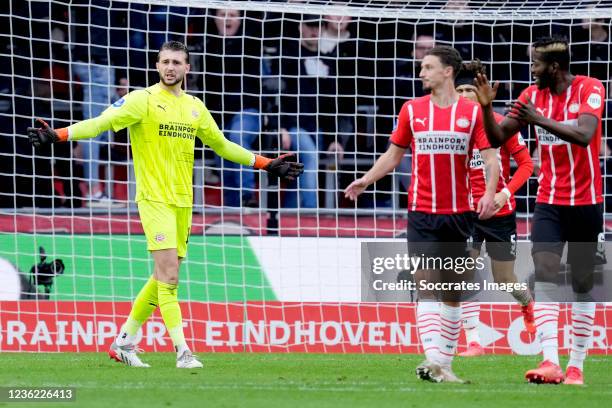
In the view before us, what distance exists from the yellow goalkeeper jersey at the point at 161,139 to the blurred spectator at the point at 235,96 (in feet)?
12.5

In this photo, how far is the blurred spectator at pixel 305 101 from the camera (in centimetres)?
1359

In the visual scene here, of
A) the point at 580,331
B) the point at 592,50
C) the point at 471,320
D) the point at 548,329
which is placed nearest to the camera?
the point at 548,329

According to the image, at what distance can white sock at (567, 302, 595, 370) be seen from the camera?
799cm

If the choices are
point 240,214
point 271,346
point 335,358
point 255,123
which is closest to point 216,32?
point 255,123

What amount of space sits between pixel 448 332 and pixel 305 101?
21.1ft

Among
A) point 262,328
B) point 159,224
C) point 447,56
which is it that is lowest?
point 262,328

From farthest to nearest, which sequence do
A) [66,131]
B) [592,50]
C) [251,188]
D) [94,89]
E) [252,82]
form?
1. [592,50]
2. [252,82]
3. [94,89]
4. [251,188]
5. [66,131]

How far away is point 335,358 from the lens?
10.6m

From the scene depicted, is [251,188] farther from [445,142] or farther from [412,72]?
[445,142]

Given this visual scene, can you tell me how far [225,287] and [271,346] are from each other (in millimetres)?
772

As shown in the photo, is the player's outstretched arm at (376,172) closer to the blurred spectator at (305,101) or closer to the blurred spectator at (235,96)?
the blurred spectator at (305,101)

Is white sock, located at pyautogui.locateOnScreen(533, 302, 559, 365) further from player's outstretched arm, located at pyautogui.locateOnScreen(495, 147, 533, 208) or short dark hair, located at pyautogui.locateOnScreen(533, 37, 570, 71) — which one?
player's outstretched arm, located at pyautogui.locateOnScreen(495, 147, 533, 208)

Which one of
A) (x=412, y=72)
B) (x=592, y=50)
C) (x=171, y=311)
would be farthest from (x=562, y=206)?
(x=592, y=50)

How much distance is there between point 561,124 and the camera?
752cm
